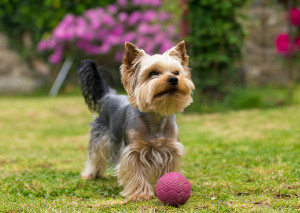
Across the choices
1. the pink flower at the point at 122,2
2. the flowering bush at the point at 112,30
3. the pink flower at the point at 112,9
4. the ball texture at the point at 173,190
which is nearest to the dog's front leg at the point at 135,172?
the ball texture at the point at 173,190

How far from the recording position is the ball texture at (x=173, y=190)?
3402mm

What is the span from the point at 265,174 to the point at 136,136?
1.52m

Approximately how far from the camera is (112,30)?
47.4 feet

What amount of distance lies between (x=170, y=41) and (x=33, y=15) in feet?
19.2

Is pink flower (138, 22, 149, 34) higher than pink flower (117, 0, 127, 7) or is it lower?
lower

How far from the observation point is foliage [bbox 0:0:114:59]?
15.3 meters

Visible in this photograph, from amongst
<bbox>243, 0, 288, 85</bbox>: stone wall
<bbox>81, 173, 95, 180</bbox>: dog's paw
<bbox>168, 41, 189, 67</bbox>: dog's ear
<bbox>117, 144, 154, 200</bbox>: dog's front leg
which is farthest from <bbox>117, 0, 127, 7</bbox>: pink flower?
<bbox>117, 144, 154, 200</bbox>: dog's front leg

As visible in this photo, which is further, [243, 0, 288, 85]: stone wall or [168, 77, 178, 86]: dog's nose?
[243, 0, 288, 85]: stone wall

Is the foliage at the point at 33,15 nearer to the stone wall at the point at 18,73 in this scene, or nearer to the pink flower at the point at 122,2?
the stone wall at the point at 18,73

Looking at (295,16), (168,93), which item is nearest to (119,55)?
(295,16)

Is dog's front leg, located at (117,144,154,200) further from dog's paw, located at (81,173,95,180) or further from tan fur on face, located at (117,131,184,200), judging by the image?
dog's paw, located at (81,173,95,180)

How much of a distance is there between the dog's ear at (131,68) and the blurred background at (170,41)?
623 cm

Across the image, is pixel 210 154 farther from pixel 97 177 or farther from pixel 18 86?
pixel 18 86

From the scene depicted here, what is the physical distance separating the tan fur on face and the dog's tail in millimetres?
1448
